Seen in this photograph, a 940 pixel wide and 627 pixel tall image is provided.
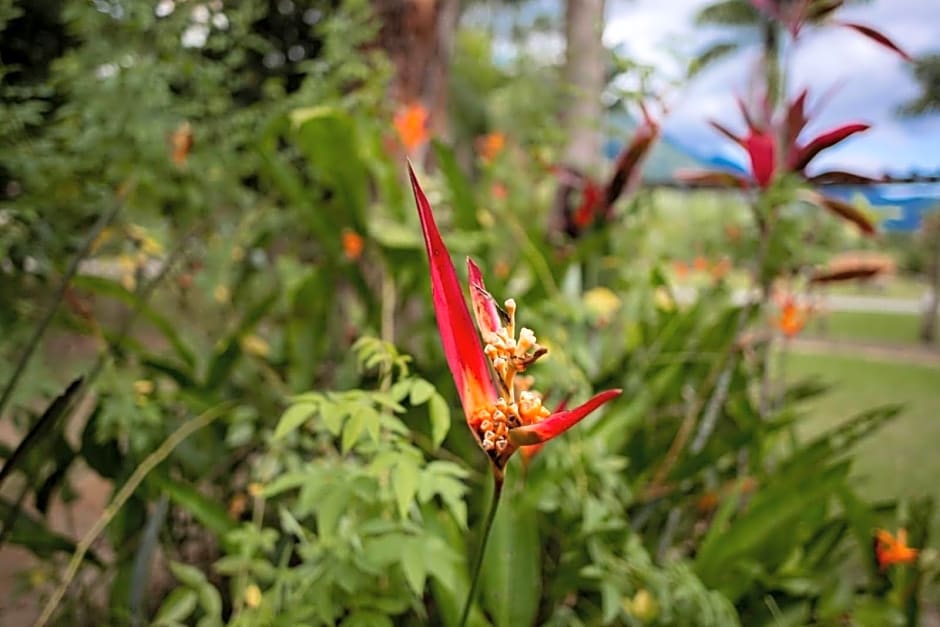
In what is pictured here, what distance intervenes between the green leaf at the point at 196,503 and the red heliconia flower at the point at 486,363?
48 cm

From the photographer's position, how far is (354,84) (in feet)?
4.36

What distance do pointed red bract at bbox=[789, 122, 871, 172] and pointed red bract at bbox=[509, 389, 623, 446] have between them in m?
0.41

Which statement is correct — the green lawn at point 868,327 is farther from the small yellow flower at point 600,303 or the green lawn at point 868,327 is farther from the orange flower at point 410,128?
the orange flower at point 410,128

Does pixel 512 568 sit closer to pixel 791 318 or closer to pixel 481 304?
pixel 481 304

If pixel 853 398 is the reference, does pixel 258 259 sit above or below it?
above

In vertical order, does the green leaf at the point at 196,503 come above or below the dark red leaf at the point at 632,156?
below

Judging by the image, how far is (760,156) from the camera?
2.66 ft

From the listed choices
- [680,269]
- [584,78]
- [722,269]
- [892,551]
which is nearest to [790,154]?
[892,551]

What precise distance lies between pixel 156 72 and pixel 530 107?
3092 mm

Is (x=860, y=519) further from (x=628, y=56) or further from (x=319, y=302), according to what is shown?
(x=319, y=302)

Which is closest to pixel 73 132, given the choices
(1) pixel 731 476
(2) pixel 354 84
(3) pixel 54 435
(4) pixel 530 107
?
(3) pixel 54 435

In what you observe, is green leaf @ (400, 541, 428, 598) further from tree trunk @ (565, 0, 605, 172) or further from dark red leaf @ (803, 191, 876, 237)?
tree trunk @ (565, 0, 605, 172)

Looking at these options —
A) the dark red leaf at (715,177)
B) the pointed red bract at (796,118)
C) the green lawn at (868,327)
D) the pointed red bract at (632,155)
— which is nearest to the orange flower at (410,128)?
the pointed red bract at (632,155)

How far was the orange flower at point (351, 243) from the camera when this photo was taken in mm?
1163
